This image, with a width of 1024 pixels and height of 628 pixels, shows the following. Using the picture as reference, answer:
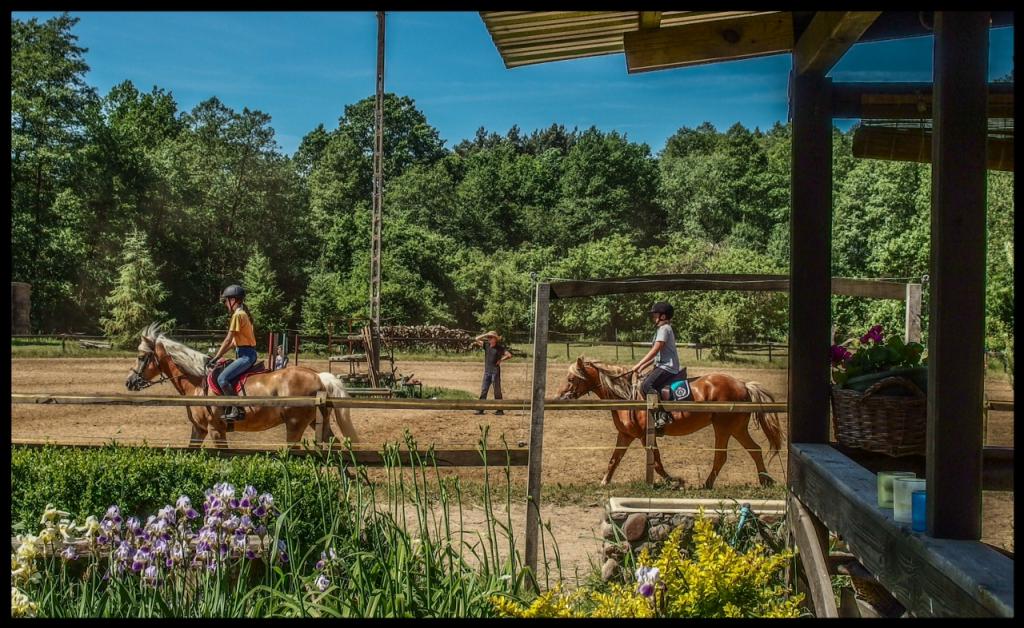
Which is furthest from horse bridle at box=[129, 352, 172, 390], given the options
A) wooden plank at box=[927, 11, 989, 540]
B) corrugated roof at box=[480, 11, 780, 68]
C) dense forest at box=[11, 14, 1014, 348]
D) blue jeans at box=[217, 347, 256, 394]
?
dense forest at box=[11, 14, 1014, 348]

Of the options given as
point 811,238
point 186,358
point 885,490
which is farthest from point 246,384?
point 885,490

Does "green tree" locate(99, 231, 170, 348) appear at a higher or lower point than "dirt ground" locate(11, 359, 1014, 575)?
higher

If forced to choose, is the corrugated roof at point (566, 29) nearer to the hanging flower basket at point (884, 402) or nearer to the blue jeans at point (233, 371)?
the hanging flower basket at point (884, 402)


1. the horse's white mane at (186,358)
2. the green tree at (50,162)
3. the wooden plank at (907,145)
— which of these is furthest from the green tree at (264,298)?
the wooden plank at (907,145)

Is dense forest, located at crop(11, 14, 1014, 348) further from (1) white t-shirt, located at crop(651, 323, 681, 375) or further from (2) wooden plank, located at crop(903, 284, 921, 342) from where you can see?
(2) wooden plank, located at crop(903, 284, 921, 342)

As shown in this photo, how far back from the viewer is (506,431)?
1408 centimetres

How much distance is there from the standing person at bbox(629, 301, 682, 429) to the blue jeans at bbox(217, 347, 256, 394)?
3594 millimetres

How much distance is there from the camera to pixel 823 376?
2.92 metres

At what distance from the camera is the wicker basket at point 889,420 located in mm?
2574

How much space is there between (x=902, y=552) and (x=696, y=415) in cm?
616

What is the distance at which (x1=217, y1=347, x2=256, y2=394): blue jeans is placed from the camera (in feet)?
27.8

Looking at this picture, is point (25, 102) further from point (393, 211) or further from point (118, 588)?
point (118, 588)

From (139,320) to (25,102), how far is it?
8.21 meters

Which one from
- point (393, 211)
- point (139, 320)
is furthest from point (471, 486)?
point (393, 211)
